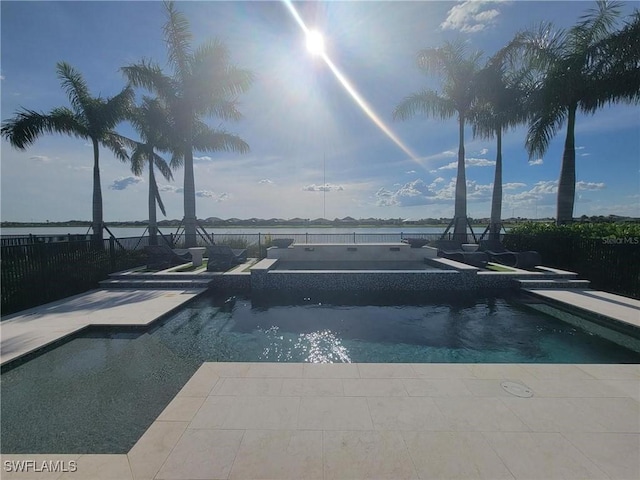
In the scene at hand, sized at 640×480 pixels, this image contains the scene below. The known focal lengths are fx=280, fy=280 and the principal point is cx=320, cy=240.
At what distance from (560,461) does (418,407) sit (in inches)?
45.9

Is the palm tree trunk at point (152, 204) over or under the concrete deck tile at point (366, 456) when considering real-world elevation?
over

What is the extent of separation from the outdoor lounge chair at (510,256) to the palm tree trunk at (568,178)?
335 cm

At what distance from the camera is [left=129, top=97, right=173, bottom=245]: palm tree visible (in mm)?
16766

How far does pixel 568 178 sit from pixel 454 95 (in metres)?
7.08

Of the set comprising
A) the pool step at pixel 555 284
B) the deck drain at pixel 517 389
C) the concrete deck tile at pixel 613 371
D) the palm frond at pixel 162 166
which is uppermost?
the palm frond at pixel 162 166

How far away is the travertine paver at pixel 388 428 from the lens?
2.25 metres

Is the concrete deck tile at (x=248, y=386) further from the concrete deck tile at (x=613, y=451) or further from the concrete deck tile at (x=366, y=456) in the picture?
the concrete deck tile at (x=613, y=451)

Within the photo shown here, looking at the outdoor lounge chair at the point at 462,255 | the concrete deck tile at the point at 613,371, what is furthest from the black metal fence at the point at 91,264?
the concrete deck tile at the point at 613,371

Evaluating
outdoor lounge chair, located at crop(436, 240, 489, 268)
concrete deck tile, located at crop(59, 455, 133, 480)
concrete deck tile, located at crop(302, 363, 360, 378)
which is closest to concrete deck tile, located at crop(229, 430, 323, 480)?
concrete deck tile, located at crop(59, 455, 133, 480)

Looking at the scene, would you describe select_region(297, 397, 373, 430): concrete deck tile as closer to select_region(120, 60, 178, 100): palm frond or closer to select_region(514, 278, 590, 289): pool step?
select_region(514, 278, 590, 289): pool step

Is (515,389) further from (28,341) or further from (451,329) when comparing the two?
(28,341)

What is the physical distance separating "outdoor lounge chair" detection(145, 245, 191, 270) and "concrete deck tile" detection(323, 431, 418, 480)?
1029cm

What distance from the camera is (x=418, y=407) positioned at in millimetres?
3023

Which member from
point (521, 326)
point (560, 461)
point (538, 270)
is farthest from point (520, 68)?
point (560, 461)
